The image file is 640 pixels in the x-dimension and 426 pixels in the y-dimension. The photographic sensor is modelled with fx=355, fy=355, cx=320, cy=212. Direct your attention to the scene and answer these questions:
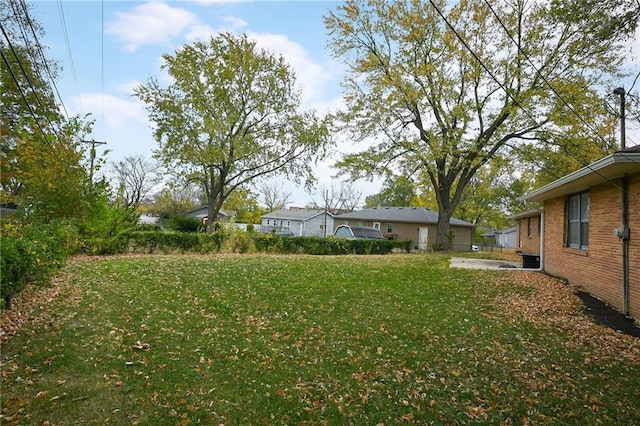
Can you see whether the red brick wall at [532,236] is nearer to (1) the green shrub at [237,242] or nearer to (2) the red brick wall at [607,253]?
(2) the red brick wall at [607,253]

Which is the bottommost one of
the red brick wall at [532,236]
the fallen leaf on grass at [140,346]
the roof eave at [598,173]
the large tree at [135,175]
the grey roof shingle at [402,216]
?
the fallen leaf on grass at [140,346]

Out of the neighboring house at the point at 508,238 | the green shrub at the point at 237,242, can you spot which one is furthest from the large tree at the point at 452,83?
the neighboring house at the point at 508,238

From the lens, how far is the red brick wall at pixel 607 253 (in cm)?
620

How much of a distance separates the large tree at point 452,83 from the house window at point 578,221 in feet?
25.8

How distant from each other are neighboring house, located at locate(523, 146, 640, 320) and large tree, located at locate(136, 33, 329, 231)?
53.6 feet

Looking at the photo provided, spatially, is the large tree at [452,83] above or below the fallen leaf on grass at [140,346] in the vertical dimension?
above

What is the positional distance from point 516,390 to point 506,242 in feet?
179

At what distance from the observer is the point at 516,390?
3.63 m

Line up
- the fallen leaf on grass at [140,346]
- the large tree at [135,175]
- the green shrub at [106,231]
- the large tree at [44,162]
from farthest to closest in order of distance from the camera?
the large tree at [135,175] → the green shrub at [106,231] → the large tree at [44,162] → the fallen leaf on grass at [140,346]

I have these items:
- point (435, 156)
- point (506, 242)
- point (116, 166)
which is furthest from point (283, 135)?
point (506, 242)

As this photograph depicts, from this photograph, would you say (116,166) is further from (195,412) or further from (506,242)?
(506,242)

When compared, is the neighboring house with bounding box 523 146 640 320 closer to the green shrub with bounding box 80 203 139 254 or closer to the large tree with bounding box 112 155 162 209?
the green shrub with bounding box 80 203 139 254

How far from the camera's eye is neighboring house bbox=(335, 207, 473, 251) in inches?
1145

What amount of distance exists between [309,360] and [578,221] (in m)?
8.37
